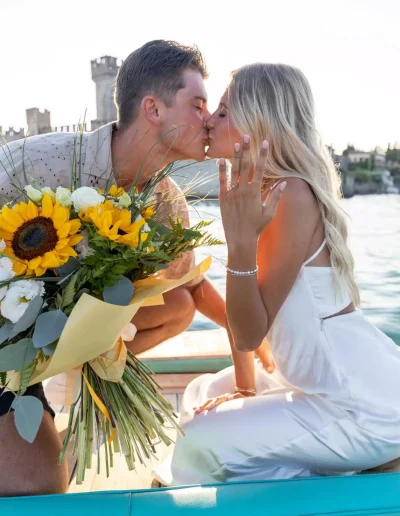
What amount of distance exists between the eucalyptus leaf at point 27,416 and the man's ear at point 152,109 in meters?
1.16

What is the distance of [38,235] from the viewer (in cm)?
122

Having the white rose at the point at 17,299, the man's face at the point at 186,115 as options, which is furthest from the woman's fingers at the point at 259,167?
the man's face at the point at 186,115

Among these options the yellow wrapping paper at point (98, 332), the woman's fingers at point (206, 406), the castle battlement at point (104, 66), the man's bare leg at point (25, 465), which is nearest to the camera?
the yellow wrapping paper at point (98, 332)

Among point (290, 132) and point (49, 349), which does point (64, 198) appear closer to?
point (49, 349)

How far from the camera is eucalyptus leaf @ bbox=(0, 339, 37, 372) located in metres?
1.20

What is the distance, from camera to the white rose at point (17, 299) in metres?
1.19

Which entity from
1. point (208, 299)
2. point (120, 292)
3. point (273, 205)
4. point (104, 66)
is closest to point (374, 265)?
point (208, 299)

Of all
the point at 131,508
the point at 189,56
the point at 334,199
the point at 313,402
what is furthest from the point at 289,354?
the point at 189,56

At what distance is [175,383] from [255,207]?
1.45 m

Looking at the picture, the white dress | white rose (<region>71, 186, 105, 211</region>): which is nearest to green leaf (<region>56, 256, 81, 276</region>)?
white rose (<region>71, 186, 105, 211</region>)

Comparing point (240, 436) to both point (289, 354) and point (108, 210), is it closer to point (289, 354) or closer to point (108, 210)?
point (289, 354)

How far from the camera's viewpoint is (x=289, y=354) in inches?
64.0

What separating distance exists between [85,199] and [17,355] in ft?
1.07

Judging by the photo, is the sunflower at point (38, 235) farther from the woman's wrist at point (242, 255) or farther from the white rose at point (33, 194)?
the woman's wrist at point (242, 255)
